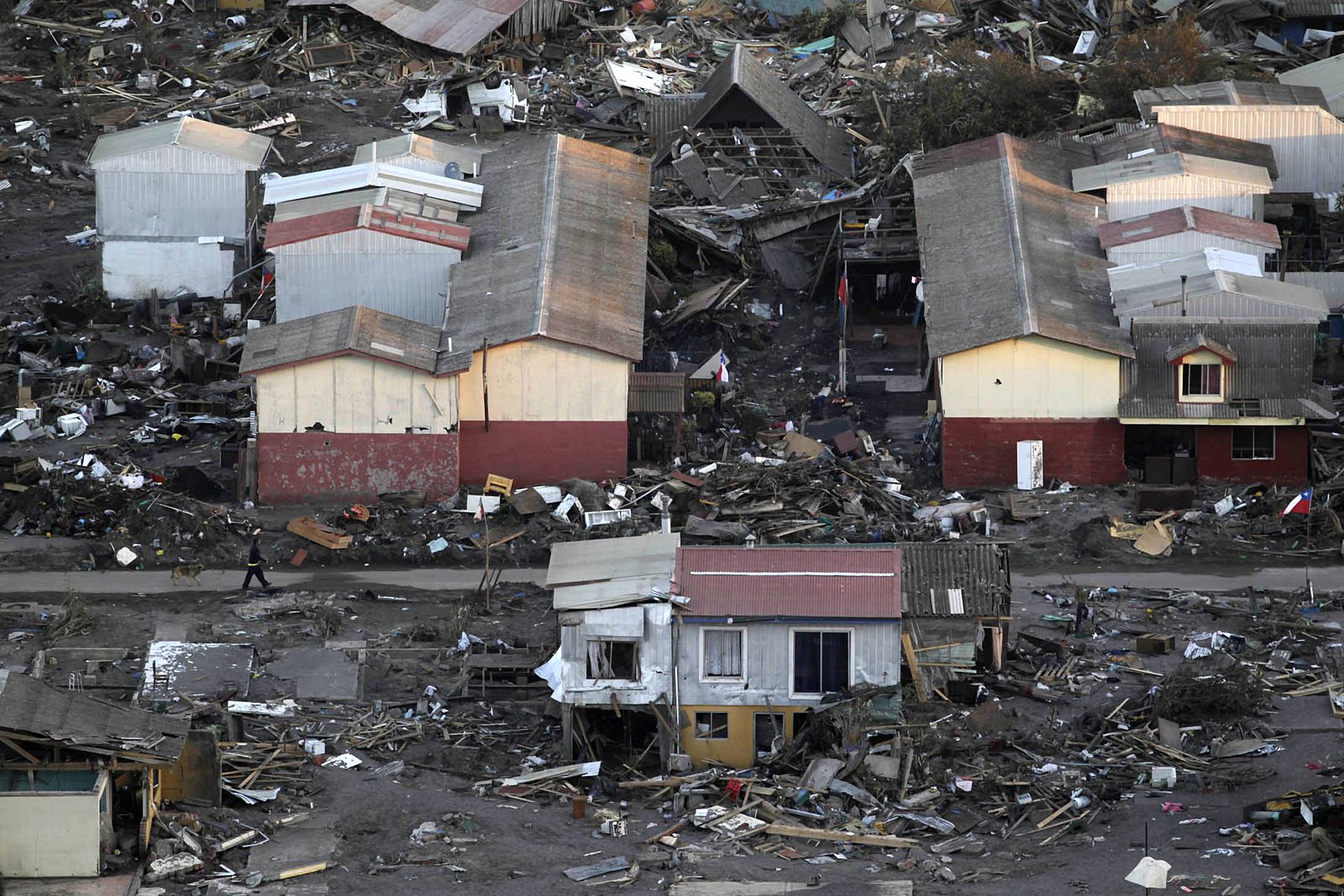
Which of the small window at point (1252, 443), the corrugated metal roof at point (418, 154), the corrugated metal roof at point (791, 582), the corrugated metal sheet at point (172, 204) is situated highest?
the corrugated metal roof at point (418, 154)

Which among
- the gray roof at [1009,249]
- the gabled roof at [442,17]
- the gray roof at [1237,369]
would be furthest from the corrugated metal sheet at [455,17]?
the gray roof at [1237,369]

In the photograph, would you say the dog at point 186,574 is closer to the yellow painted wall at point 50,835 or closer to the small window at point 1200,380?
the yellow painted wall at point 50,835

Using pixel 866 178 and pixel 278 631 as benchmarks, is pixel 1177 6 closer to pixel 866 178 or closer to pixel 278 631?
pixel 866 178

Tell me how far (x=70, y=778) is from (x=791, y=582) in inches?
440

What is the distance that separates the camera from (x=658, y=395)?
157 ft

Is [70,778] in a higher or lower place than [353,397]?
lower

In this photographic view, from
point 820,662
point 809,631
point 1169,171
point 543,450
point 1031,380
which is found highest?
point 1169,171

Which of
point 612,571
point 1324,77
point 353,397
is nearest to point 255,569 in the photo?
point 353,397

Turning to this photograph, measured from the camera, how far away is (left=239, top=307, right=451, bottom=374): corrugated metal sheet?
4534cm

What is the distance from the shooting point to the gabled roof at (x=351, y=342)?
45.3 metres

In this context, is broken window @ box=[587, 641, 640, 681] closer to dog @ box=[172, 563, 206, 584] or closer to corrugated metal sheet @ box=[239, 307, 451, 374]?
dog @ box=[172, 563, 206, 584]

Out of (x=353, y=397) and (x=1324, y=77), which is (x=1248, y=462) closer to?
(x=353, y=397)

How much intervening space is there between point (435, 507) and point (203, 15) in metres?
32.2

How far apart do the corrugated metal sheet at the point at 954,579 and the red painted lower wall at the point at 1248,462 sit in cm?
1083
